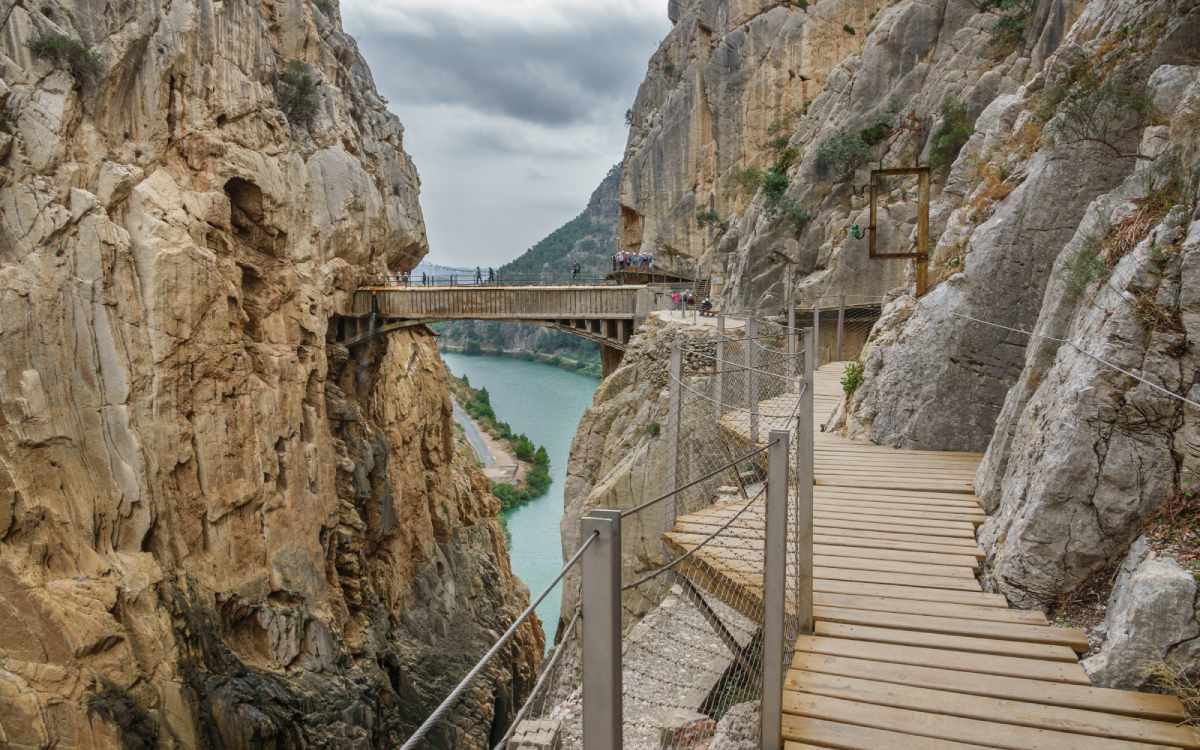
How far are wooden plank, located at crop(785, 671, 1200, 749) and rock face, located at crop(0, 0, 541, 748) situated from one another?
40.4 feet

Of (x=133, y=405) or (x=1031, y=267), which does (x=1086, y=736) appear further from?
(x=133, y=405)

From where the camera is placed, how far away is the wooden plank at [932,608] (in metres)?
Result: 4.10

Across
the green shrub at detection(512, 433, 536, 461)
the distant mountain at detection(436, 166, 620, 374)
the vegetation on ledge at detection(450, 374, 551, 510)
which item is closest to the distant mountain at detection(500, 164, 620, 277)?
the distant mountain at detection(436, 166, 620, 374)

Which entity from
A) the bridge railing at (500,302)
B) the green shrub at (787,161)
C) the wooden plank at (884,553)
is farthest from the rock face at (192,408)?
the green shrub at (787,161)

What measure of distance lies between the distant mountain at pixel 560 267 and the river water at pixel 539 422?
9.36ft

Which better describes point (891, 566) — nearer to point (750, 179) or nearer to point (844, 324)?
point (844, 324)

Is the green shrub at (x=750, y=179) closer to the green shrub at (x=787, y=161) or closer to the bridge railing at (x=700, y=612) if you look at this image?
the green shrub at (x=787, y=161)

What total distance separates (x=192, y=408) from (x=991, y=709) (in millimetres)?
14433

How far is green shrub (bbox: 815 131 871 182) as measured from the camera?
74.1 feet

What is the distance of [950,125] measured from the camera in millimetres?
18594

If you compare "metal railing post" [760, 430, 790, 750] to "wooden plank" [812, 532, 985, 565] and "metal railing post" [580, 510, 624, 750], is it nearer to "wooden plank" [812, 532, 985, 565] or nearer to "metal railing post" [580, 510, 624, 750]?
"metal railing post" [580, 510, 624, 750]

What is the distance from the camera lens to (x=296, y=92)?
17703mm

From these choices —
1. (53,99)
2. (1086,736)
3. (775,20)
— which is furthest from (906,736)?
(775,20)

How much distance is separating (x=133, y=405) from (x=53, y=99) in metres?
5.38
